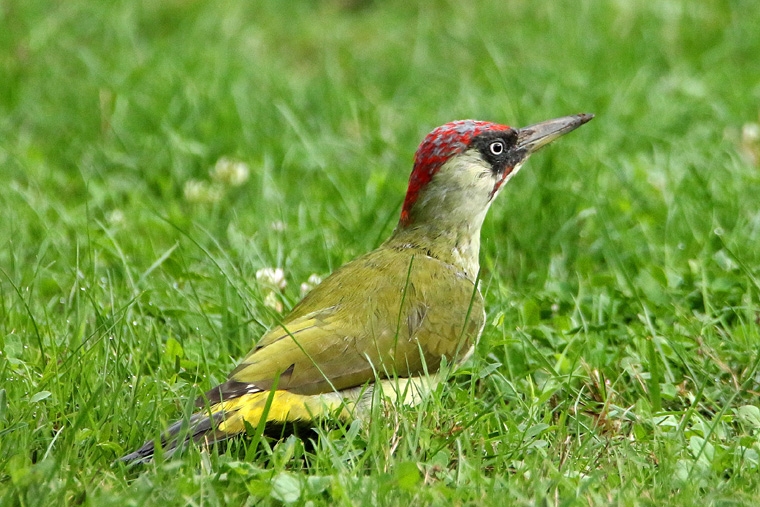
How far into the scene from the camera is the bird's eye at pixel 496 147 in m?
4.03

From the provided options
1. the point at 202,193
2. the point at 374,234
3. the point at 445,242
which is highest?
the point at 202,193

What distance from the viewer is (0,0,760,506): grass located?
2.96m

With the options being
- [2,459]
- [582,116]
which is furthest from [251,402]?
[582,116]

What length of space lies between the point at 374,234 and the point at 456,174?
2.72ft

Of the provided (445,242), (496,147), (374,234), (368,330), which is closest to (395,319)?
(368,330)

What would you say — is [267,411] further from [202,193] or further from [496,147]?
[202,193]

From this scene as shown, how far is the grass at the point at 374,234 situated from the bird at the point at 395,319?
0.09 meters

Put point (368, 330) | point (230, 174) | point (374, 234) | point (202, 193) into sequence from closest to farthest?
point (368, 330), point (374, 234), point (202, 193), point (230, 174)

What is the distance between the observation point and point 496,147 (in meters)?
4.05

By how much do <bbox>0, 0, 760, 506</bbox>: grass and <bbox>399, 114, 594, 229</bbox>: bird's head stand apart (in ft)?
1.00

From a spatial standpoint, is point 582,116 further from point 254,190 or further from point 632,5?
point 632,5

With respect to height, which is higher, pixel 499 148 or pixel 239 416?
pixel 499 148

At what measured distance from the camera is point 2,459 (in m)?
2.88

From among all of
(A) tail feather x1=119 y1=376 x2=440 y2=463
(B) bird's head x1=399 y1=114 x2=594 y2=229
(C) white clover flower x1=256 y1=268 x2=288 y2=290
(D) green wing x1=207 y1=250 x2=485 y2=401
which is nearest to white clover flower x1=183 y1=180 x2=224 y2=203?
(C) white clover flower x1=256 y1=268 x2=288 y2=290
